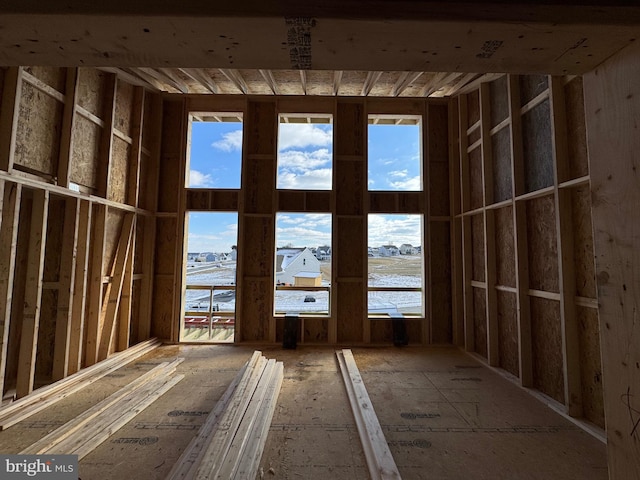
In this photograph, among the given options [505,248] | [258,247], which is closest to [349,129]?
[258,247]

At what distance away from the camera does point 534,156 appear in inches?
148

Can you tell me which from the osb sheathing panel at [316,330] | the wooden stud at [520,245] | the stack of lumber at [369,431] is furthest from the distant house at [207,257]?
the wooden stud at [520,245]

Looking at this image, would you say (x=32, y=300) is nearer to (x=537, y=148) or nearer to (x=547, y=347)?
(x=547, y=347)

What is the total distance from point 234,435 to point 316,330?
10.5ft

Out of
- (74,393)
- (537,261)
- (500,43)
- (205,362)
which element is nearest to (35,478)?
(74,393)

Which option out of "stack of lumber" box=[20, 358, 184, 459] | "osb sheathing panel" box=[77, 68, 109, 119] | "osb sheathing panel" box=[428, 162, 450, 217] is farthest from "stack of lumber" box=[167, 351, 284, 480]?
"osb sheathing panel" box=[77, 68, 109, 119]

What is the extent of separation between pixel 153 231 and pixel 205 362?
9.11 ft

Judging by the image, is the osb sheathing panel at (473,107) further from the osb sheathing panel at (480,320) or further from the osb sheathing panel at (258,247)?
the osb sheathing panel at (258,247)

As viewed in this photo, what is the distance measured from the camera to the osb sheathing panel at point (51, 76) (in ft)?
11.4

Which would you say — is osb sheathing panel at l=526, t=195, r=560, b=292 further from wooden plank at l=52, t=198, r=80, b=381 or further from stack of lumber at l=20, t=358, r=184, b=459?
wooden plank at l=52, t=198, r=80, b=381

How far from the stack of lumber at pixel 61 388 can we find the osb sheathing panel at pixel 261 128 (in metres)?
4.13

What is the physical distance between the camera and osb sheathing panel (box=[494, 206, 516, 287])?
13.8ft

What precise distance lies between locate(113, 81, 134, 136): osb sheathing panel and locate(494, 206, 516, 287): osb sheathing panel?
6319 mm

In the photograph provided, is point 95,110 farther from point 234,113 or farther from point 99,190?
point 234,113
